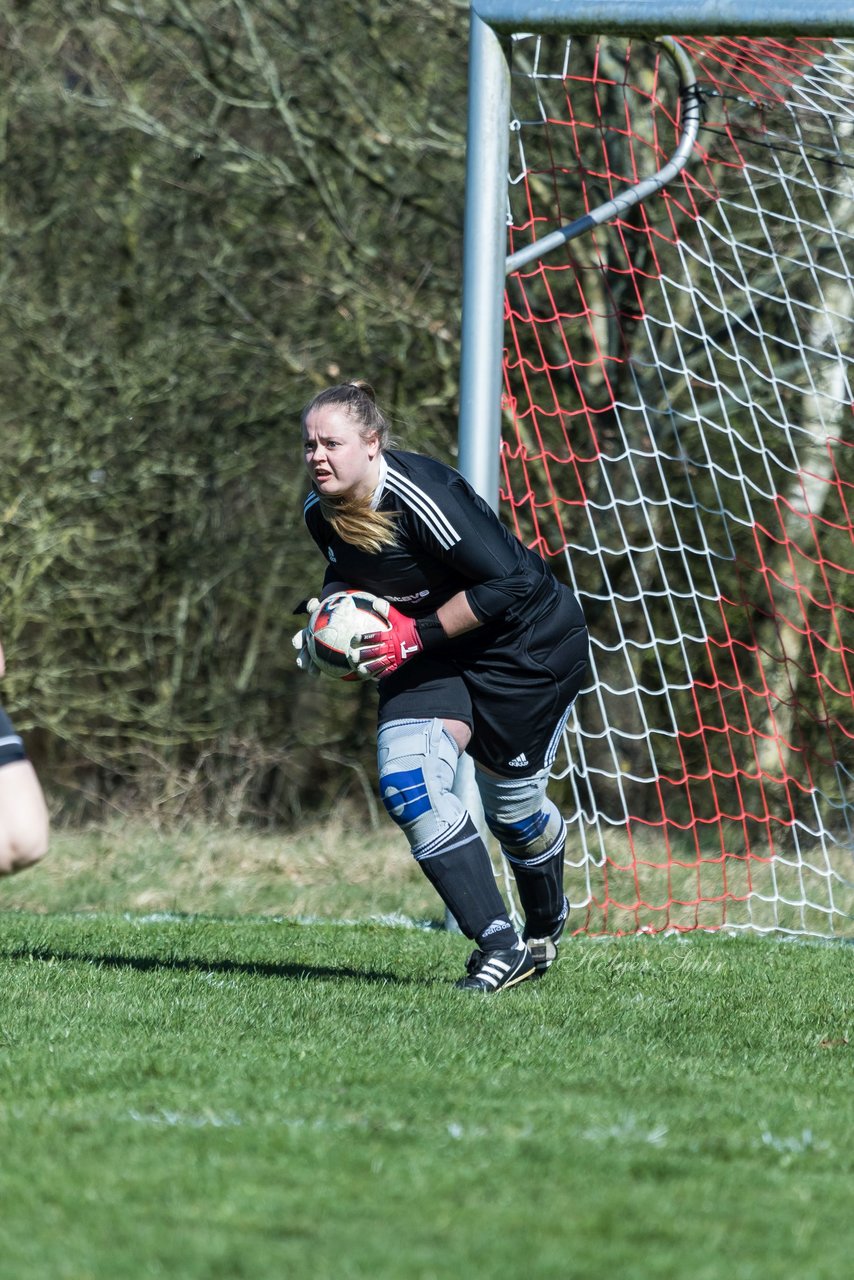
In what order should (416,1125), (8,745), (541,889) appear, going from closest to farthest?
(416,1125), (8,745), (541,889)

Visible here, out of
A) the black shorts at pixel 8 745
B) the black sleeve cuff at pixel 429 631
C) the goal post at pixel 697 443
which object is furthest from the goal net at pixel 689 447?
the black shorts at pixel 8 745

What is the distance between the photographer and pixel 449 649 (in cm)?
508

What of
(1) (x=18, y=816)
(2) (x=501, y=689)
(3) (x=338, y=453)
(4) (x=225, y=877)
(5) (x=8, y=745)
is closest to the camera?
(1) (x=18, y=816)

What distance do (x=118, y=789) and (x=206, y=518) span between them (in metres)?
2.35

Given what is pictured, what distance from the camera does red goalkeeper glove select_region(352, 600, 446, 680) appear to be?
4727mm

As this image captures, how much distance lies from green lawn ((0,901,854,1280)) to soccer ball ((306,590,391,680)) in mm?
977

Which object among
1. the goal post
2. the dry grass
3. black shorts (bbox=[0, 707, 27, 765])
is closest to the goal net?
the goal post

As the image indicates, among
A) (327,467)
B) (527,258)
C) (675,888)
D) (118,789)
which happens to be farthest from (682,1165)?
(118,789)

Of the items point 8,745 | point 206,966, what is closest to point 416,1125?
point 8,745

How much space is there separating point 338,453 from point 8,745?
1.32 meters

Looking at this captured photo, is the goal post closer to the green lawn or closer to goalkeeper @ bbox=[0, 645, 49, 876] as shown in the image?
the green lawn

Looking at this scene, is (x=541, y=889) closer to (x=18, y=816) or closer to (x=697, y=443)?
(x=18, y=816)

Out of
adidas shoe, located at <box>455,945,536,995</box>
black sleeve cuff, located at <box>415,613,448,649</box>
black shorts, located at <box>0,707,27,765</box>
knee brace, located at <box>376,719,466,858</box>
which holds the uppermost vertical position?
black shorts, located at <box>0,707,27,765</box>

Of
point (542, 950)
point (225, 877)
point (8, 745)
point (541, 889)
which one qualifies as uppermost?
point (8, 745)
